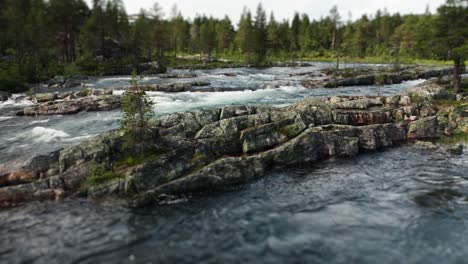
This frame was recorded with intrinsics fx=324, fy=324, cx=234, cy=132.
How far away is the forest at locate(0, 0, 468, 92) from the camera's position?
156ft

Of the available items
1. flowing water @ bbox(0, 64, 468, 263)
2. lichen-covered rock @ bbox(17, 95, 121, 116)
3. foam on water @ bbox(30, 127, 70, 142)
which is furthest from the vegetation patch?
lichen-covered rock @ bbox(17, 95, 121, 116)

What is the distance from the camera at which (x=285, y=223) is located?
53.1ft

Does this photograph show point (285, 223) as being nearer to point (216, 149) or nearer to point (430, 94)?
point (216, 149)

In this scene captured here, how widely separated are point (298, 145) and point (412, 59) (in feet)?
378

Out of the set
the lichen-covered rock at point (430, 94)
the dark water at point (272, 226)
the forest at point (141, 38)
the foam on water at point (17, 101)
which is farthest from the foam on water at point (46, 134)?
Answer: the lichen-covered rock at point (430, 94)

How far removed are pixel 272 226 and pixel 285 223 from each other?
73 cm

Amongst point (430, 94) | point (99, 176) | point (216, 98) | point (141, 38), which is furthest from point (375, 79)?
point (141, 38)

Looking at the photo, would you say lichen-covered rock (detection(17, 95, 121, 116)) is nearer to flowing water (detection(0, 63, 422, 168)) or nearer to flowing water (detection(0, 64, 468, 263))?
flowing water (detection(0, 63, 422, 168))

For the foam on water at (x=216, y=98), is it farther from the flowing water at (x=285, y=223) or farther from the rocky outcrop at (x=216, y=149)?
the flowing water at (x=285, y=223)

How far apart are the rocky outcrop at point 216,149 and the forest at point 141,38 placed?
22392 mm

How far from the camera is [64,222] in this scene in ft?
52.4

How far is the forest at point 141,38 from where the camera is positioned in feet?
156

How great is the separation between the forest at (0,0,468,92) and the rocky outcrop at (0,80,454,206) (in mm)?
22392

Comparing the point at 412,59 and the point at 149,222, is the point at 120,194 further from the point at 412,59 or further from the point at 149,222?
the point at 412,59
